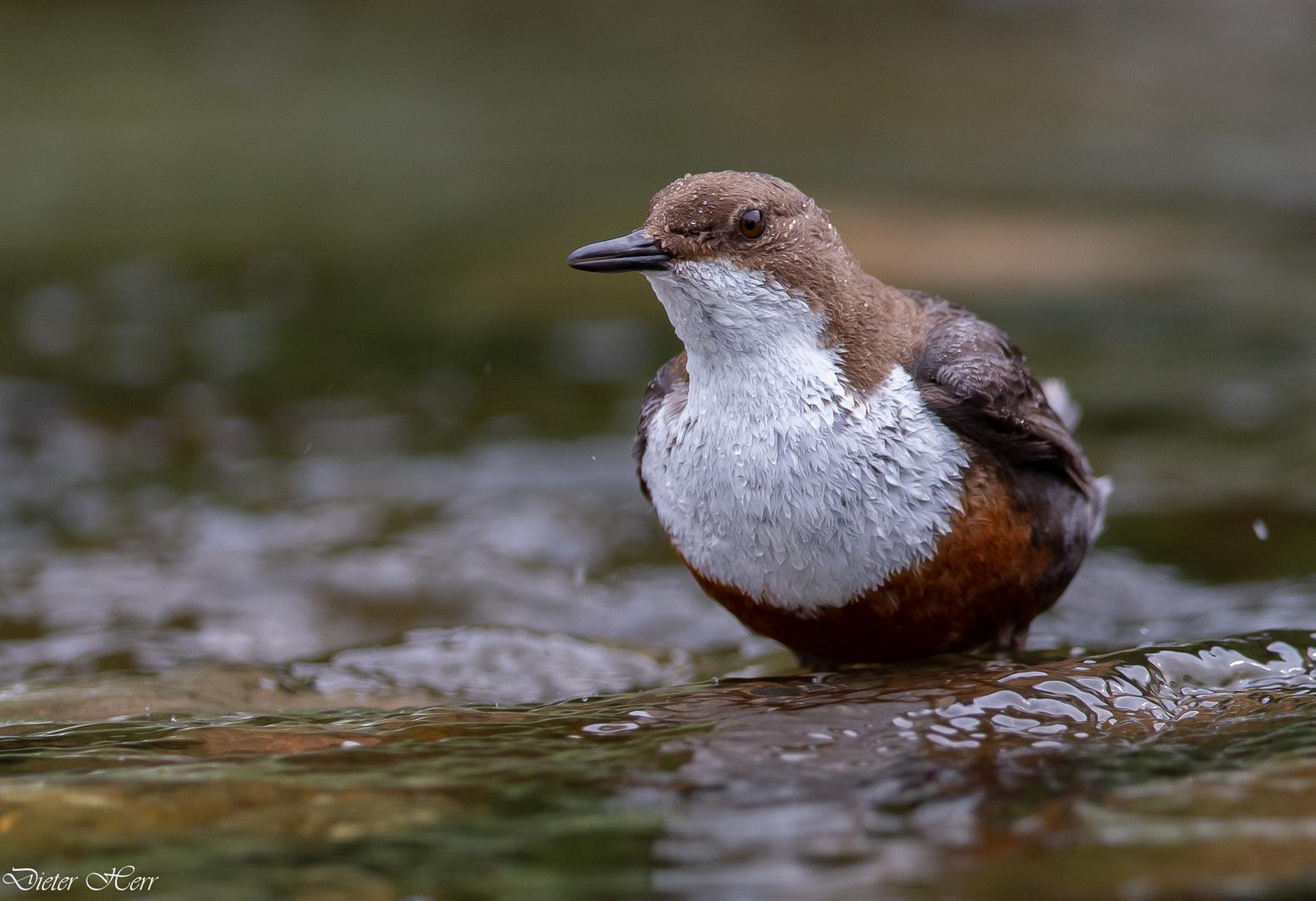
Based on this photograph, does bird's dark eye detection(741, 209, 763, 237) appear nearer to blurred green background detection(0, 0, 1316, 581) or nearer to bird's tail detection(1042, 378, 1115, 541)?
bird's tail detection(1042, 378, 1115, 541)

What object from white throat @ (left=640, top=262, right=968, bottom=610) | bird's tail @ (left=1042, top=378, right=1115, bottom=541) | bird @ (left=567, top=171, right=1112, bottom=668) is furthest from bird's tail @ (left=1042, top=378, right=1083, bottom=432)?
white throat @ (left=640, top=262, right=968, bottom=610)

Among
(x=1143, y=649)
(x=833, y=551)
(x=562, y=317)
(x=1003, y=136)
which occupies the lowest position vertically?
(x=1143, y=649)

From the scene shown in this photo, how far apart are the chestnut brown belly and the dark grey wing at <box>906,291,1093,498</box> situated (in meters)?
0.14

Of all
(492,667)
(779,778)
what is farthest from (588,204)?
(779,778)

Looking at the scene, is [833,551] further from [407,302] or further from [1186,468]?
[407,302]

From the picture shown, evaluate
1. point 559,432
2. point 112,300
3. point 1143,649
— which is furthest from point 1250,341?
point 112,300

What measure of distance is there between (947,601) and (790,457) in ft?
1.99

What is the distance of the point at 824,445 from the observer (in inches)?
157

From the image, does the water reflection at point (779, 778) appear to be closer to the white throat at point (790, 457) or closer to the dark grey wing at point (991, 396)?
the white throat at point (790, 457)

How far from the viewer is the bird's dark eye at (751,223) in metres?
4.15

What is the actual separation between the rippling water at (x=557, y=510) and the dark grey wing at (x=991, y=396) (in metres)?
0.60

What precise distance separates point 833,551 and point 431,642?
186 centimetres

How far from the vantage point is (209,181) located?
14.6 m

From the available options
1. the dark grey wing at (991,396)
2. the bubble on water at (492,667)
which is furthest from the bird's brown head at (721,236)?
the bubble on water at (492,667)
